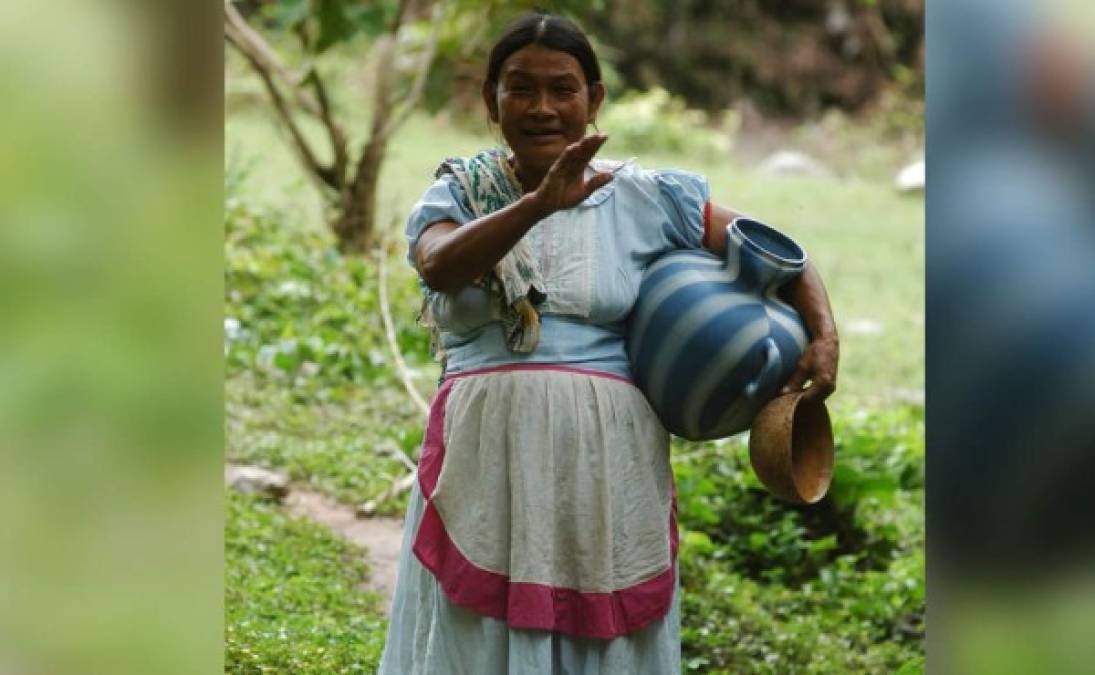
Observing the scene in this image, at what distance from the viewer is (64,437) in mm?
1748

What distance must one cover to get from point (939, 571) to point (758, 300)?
1.09 metres

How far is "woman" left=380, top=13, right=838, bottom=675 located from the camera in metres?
2.81

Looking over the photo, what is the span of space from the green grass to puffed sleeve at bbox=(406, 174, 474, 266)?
124 centimetres

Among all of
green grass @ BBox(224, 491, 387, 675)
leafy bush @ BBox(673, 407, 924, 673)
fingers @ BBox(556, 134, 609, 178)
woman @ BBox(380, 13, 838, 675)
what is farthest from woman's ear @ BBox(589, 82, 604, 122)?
leafy bush @ BBox(673, 407, 924, 673)

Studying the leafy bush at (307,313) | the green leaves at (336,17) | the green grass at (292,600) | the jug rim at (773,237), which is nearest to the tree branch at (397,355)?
the leafy bush at (307,313)

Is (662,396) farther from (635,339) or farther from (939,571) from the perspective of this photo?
(939,571)

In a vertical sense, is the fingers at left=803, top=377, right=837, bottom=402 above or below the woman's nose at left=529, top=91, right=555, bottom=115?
below

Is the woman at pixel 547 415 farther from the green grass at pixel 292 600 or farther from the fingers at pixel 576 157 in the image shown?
the green grass at pixel 292 600

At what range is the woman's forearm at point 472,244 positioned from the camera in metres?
2.59

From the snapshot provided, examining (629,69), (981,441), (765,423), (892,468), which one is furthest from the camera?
(629,69)

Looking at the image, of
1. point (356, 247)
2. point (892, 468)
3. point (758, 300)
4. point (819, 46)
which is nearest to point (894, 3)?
point (819, 46)

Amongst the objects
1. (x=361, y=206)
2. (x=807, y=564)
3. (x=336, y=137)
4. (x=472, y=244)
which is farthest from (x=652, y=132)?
(x=472, y=244)

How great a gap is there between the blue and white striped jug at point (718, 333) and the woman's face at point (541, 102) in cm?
32

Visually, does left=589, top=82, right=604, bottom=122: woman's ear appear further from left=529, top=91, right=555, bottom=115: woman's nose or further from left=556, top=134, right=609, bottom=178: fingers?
left=556, top=134, right=609, bottom=178: fingers
